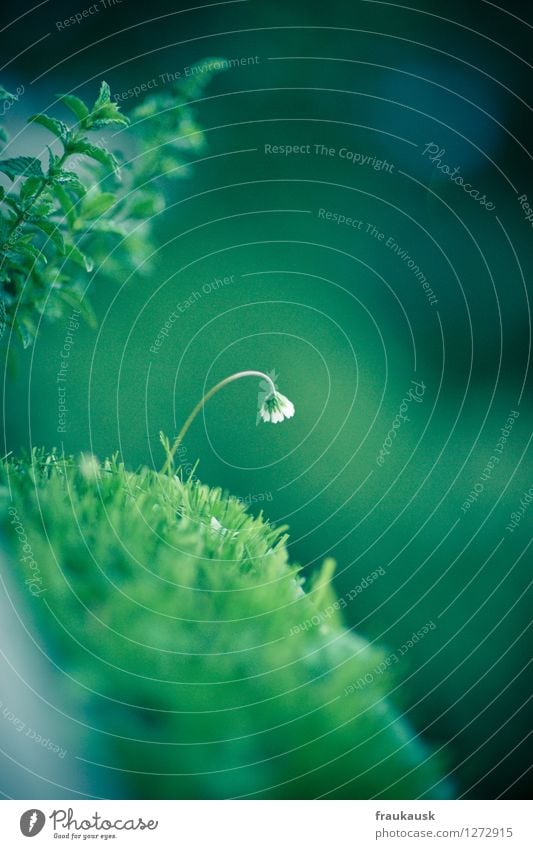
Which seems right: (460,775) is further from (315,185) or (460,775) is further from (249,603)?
(315,185)

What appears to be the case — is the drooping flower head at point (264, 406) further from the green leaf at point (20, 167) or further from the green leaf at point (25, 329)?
the green leaf at point (20, 167)

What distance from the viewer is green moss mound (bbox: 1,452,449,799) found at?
780 mm

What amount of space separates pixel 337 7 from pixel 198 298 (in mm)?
346

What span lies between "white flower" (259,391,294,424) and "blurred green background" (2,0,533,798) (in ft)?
0.04

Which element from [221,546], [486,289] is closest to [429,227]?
[486,289]

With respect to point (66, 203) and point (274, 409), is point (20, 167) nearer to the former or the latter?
point (66, 203)

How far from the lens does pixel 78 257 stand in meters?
0.79

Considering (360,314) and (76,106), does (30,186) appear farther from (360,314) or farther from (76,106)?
(360,314)
